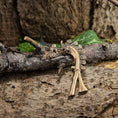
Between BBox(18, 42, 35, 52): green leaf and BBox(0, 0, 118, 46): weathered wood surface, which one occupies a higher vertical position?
BBox(0, 0, 118, 46): weathered wood surface

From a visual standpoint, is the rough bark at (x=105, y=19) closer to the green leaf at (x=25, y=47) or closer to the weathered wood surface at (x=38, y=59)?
the weathered wood surface at (x=38, y=59)

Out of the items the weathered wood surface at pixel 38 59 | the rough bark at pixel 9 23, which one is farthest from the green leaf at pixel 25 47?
the weathered wood surface at pixel 38 59

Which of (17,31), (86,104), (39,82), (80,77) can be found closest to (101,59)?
(80,77)

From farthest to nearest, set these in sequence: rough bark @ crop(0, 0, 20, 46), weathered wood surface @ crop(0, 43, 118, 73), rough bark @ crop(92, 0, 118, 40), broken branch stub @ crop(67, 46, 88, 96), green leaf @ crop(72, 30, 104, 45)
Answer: rough bark @ crop(92, 0, 118, 40) < rough bark @ crop(0, 0, 20, 46) < green leaf @ crop(72, 30, 104, 45) < weathered wood surface @ crop(0, 43, 118, 73) < broken branch stub @ crop(67, 46, 88, 96)

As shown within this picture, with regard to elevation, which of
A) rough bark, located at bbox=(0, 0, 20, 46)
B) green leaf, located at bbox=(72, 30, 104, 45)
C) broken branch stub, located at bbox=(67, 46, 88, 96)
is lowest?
broken branch stub, located at bbox=(67, 46, 88, 96)

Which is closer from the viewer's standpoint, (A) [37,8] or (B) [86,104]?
(B) [86,104]

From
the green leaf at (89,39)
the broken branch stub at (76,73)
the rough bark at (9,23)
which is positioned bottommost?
the broken branch stub at (76,73)

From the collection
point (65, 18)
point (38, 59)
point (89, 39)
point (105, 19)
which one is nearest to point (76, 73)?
point (38, 59)

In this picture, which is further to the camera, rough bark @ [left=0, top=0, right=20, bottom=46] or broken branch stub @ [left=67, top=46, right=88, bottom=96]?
rough bark @ [left=0, top=0, right=20, bottom=46]

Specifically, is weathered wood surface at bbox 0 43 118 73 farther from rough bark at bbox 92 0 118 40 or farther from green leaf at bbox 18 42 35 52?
rough bark at bbox 92 0 118 40

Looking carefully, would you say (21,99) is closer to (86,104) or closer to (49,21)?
(86,104)

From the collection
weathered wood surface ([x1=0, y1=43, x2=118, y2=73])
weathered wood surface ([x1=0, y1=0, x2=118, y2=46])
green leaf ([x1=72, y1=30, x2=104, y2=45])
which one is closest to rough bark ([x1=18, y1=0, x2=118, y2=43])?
weathered wood surface ([x1=0, y1=0, x2=118, y2=46])
